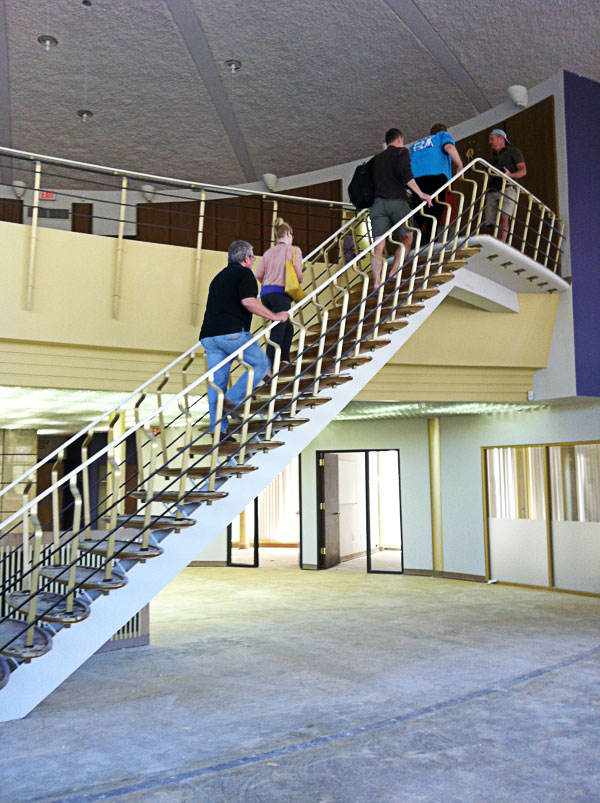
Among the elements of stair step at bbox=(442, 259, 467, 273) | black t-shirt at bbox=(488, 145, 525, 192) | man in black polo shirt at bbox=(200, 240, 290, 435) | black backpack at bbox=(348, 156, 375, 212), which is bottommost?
man in black polo shirt at bbox=(200, 240, 290, 435)

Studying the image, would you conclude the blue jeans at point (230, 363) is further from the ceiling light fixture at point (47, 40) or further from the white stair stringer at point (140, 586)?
the ceiling light fixture at point (47, 40)

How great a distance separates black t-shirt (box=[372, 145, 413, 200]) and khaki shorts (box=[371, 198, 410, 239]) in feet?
0.18

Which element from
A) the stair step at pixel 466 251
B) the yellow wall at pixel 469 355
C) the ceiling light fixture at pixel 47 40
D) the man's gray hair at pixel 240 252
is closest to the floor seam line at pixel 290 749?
the man's gray hair at pixel 240 252

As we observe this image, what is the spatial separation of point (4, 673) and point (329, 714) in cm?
215

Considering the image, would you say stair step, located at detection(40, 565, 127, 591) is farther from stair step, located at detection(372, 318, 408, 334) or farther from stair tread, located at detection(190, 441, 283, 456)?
stair step, located at detection(372, 318, 408, 334)

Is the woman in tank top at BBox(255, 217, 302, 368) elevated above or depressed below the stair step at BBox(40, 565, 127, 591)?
above

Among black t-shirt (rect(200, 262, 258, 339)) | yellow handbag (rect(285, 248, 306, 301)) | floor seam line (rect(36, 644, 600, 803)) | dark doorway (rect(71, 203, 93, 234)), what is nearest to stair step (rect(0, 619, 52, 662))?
floor seam line (rect(36, 644, 600, 803))

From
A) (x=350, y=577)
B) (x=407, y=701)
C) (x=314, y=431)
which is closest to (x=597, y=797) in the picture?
(x=407, y=701)

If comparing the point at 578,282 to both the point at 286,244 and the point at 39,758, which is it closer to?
the point at 286,244

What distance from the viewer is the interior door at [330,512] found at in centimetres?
1342

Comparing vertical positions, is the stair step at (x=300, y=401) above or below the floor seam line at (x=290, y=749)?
above

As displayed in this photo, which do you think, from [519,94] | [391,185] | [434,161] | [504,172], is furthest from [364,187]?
[519,94]

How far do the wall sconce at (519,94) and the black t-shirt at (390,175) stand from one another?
3.66m

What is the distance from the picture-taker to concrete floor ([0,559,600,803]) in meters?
3.87
